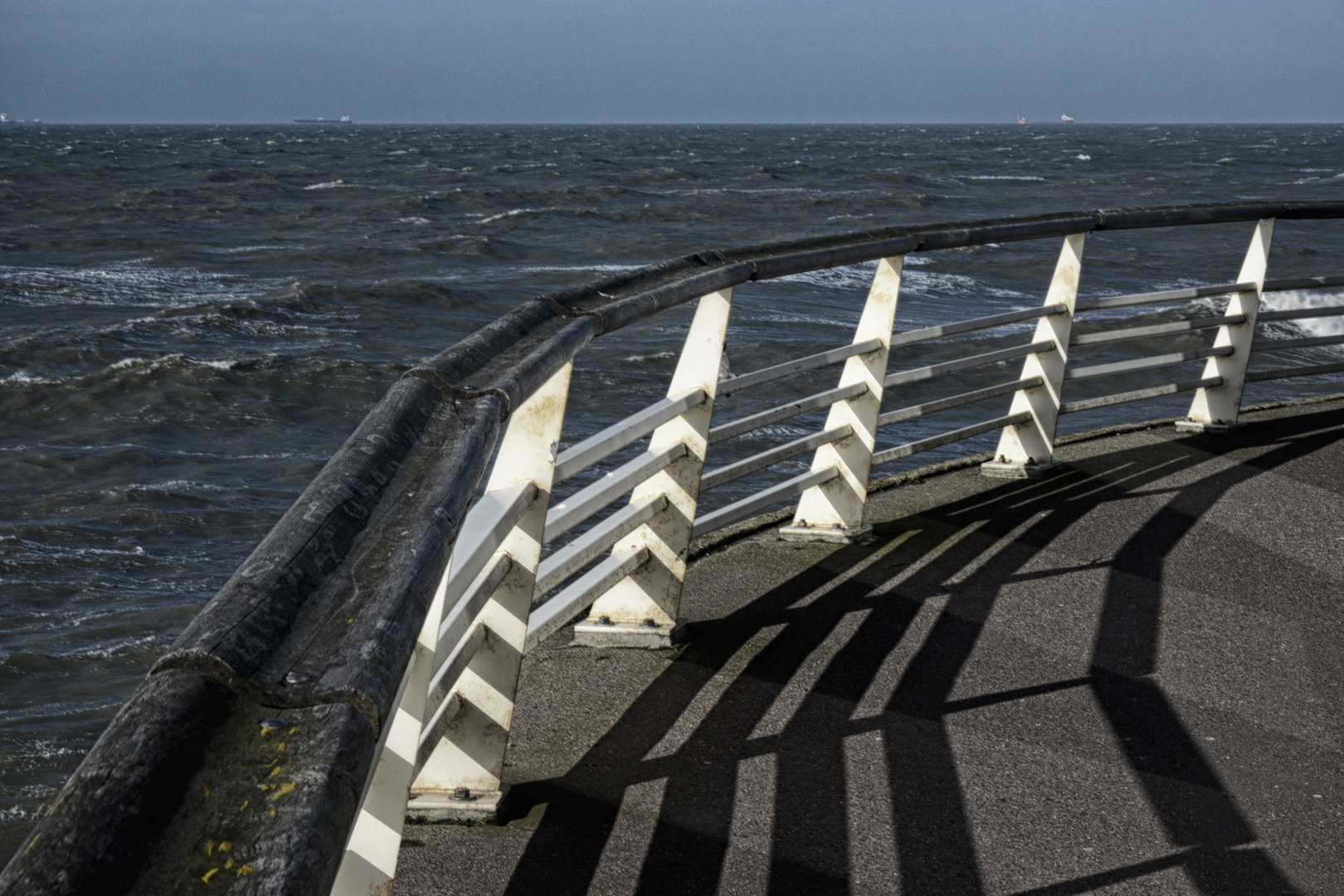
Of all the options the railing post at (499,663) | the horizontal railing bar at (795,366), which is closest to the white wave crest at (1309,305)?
the horizontal railing bar at (795,366)

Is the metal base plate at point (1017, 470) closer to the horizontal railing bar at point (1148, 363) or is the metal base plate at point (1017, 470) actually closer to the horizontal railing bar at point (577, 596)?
the horizontal railing bar at point (1148, 363)

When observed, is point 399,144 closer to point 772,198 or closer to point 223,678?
point 772,198

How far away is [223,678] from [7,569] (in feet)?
32.9

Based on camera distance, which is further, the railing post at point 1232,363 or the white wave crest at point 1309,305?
the white wave crest at point 1309,305

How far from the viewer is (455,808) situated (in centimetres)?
258

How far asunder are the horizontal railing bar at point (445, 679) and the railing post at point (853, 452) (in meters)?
2.13

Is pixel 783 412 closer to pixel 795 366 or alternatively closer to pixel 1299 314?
pixel 795 366

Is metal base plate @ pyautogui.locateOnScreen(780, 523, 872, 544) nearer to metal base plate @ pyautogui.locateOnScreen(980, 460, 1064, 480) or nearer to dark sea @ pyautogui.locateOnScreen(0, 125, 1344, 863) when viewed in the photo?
metal base plate @ pyautogui.locateOnScreen(980, 460, 1064, 480)

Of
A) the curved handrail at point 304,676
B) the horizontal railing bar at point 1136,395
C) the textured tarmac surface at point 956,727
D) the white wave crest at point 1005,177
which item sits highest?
the white wave crest at point 1005,177

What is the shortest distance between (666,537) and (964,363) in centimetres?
207

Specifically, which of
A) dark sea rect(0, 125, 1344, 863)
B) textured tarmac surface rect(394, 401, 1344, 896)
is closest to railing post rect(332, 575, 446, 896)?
textured tarmac surface rect(394, 401, 1344, 896)

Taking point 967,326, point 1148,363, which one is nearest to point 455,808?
point 967,326

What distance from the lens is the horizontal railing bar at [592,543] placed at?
9.52 feet

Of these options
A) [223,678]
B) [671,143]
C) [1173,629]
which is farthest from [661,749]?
[671,143]
